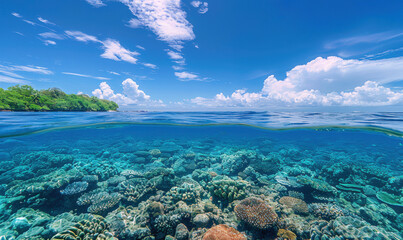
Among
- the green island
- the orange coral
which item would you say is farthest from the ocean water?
the green island

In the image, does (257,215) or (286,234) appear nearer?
(286,234)

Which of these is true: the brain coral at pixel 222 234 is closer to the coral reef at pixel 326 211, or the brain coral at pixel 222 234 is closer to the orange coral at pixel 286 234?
the orange coral at pixel 286 234

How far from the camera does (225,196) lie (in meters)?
6.63

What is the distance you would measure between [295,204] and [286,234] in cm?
240

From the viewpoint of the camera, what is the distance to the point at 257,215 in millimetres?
5105

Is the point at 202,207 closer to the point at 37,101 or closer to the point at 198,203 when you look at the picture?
the point at 198,203

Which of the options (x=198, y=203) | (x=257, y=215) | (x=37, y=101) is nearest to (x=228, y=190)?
(x=198, y=203)

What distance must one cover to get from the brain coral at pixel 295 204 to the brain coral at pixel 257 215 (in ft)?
6.74

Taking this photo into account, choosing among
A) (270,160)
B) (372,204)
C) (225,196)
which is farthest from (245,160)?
(372,204)

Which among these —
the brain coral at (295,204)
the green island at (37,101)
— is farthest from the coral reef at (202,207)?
the green island at (37,101)

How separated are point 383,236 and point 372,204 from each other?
4.78 m

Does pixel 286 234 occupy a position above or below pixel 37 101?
below

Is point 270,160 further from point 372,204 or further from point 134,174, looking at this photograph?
point 134,174

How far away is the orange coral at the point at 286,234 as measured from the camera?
470cm
